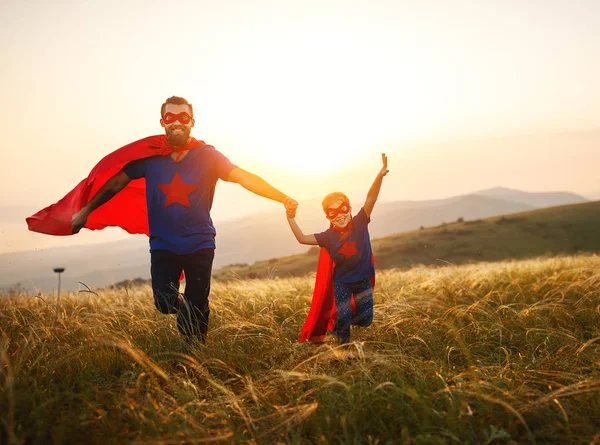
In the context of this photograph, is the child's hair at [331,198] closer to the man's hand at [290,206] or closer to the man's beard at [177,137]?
Result: the man's hand at [290,206]

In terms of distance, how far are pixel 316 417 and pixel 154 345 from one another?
6.34 ft

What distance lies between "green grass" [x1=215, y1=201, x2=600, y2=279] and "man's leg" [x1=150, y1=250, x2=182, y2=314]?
26787mm

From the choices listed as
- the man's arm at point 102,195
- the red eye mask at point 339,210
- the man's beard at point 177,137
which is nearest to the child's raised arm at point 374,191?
the red eye mask at point 339,210

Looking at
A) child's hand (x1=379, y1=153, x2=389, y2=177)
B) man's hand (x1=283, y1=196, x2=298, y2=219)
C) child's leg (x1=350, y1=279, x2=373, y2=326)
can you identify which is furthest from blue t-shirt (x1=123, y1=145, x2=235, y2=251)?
child's hand (x1=379, y1=153, x2=389, y2=177)

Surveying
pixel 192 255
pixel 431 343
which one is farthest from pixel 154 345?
pixel 431 343

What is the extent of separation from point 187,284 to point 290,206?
1267mm

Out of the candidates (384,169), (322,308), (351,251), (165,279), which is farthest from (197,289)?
(384,169)

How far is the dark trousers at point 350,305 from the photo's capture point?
444 cm

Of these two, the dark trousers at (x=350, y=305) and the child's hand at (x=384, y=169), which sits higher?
the child's hand at (x=384, y=169)

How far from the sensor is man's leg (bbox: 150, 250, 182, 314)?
14.3 ft

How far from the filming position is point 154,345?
13.3ft

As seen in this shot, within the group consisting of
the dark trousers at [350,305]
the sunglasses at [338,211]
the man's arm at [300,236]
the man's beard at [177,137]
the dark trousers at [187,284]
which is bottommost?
the dark trousers at [350,305]

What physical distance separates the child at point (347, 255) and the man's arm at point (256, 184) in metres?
0.18

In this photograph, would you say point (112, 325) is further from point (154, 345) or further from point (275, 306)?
point (275, 306)
